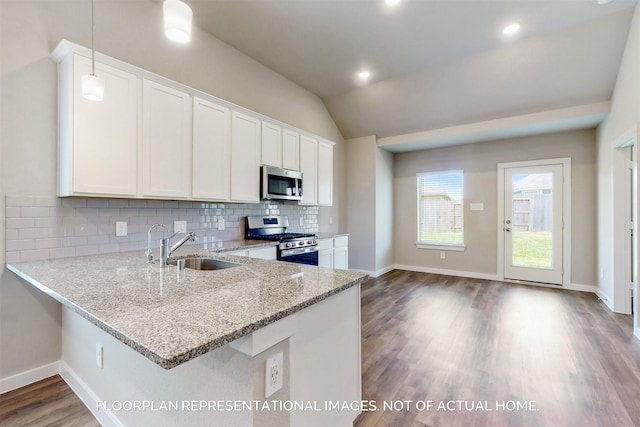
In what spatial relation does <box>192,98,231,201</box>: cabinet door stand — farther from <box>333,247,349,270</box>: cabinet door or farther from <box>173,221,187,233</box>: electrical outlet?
<box>333,247,349,270</box>: cabinet door

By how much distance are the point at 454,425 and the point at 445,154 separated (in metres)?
4.79

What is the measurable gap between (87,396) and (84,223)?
4.06 ft

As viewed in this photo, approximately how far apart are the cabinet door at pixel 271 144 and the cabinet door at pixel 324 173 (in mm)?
920

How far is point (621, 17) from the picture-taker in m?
2.89

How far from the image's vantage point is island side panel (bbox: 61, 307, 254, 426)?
95 centimetres

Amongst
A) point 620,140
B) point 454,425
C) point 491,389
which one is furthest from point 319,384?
point 620,140

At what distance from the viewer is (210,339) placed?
2.40 feet

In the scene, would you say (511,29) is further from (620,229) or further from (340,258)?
(340,258)

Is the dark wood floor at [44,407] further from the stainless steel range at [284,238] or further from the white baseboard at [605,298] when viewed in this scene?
the white baseboard at [605,298]

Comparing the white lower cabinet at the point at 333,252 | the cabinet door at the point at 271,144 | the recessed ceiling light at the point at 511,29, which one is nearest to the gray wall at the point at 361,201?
the white lower cabinet at the point at 333,252

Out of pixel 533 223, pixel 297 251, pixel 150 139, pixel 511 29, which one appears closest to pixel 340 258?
pixel 297 251

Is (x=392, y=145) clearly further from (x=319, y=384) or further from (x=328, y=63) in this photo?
(x=319, y=384)

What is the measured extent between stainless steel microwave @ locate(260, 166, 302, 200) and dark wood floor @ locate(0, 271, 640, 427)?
177cm

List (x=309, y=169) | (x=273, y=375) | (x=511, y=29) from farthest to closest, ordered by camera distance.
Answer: (x=309, y=169), (x=511, y=29), (x=273, y=375)
